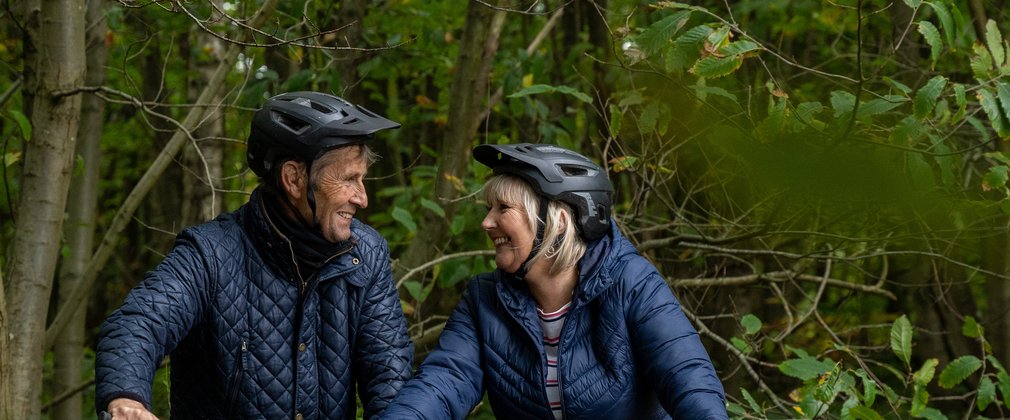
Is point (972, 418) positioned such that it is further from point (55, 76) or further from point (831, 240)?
point (55, 76)

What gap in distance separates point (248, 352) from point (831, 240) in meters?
3.20

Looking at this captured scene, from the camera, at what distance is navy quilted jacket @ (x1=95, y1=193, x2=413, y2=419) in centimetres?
314

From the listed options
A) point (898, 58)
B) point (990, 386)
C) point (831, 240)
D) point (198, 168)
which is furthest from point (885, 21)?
point (198, 168)

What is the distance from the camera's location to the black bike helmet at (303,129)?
323 cm

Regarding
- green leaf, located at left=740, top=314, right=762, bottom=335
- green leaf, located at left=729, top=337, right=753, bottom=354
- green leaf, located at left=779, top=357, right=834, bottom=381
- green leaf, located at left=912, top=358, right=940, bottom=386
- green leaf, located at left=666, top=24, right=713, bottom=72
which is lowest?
green leaf, located at left=912, top=358, right=940, bottom=386

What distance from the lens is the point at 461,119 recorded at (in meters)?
5.71

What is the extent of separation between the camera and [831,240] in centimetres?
538

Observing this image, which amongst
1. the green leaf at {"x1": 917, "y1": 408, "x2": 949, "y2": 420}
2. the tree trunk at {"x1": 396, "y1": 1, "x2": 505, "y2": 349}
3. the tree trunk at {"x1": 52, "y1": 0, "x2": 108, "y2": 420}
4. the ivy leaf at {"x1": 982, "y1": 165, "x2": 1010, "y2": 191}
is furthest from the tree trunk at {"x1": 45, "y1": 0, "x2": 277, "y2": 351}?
the green leaf at {"x1": 917, "y1": 408, "x2": 949, "y2": 420}

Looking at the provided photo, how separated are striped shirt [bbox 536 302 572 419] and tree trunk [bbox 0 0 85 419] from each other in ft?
6.88

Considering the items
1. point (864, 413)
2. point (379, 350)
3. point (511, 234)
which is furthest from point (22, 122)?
point (864, 413)

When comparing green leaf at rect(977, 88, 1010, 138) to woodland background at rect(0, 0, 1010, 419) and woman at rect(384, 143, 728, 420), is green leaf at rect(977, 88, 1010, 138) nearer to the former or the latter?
woodland background at rect(0, 0, 1010, 419)

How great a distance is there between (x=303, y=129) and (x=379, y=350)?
2.30 feet

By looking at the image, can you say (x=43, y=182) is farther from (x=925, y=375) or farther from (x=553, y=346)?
(x=925, y=375)

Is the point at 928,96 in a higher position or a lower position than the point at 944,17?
lower
